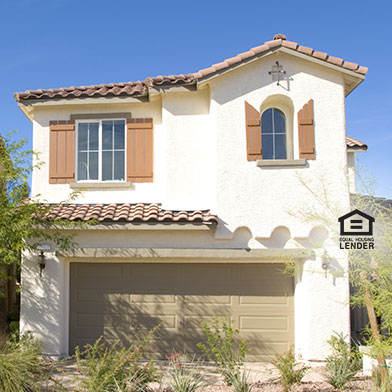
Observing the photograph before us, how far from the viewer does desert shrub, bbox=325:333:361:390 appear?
8.83 metres

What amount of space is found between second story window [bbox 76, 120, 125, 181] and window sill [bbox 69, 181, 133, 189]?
0.87ft

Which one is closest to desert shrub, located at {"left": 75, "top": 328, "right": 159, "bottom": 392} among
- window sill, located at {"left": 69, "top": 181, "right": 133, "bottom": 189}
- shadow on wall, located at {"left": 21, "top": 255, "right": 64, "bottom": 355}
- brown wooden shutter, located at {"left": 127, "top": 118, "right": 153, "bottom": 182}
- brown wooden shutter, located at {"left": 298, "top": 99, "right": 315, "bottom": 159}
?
shadow on wall, located at {"left": 21, "top": 255, "right": 64, "bottom": 355}

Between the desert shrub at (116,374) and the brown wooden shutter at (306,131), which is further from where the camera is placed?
the brown wooden shutter at (306,131)

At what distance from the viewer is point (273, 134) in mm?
11711

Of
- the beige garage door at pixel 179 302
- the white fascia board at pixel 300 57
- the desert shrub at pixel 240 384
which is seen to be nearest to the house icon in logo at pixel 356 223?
the beige garage door at pixel 179 302

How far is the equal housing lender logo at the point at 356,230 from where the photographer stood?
926 cm

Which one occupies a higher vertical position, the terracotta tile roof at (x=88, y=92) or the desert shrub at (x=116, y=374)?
the terracotta tile roof at (x=88, y=92)

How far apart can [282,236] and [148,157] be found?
4150 mm

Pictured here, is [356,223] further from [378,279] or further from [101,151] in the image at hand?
[101,151]

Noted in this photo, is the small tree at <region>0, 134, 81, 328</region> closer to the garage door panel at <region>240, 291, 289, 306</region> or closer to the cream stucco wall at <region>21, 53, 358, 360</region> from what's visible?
the cream stucco wall at <region>21, 53, 358, 360</region>

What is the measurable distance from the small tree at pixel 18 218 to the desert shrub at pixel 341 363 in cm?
658

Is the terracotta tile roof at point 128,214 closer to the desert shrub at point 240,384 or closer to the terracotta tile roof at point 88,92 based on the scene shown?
the terracotta tile roof at point 88,92

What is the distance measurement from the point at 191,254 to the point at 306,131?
13.6 feet

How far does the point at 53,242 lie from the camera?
37.0ft
